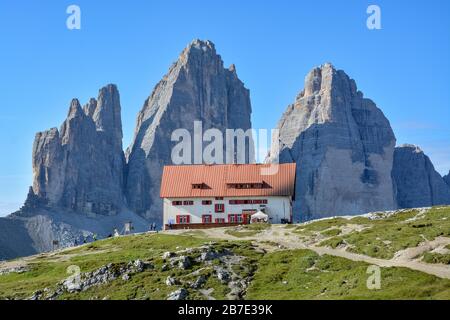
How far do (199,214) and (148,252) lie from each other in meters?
29.5

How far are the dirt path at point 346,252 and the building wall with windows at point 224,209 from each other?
1382 cm

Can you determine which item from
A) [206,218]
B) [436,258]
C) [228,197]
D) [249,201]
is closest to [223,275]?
[436,258]

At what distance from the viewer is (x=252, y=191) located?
106m

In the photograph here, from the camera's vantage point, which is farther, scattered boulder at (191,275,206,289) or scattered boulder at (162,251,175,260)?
scattered boulder at (162,251,175,260)

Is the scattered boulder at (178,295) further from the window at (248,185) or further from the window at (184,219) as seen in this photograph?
the window at (248,185)

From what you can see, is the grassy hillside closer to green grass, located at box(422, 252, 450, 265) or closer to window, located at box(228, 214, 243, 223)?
green grass, located at box(422, 252, 450, 265)

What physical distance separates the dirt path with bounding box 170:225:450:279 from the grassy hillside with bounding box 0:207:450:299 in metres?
0.12

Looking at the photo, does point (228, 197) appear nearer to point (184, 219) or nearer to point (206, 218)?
point (206, 218)

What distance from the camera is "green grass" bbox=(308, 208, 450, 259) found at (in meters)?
65.4

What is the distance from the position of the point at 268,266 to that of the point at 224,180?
43.5 meters

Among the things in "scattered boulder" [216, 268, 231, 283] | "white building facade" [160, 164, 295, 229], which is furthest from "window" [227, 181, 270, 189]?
"scattered boulder" [216, 268, 231, 283]

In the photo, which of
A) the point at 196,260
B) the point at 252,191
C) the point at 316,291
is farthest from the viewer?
the point at 252,191

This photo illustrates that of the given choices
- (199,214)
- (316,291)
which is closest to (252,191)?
(199,214)
